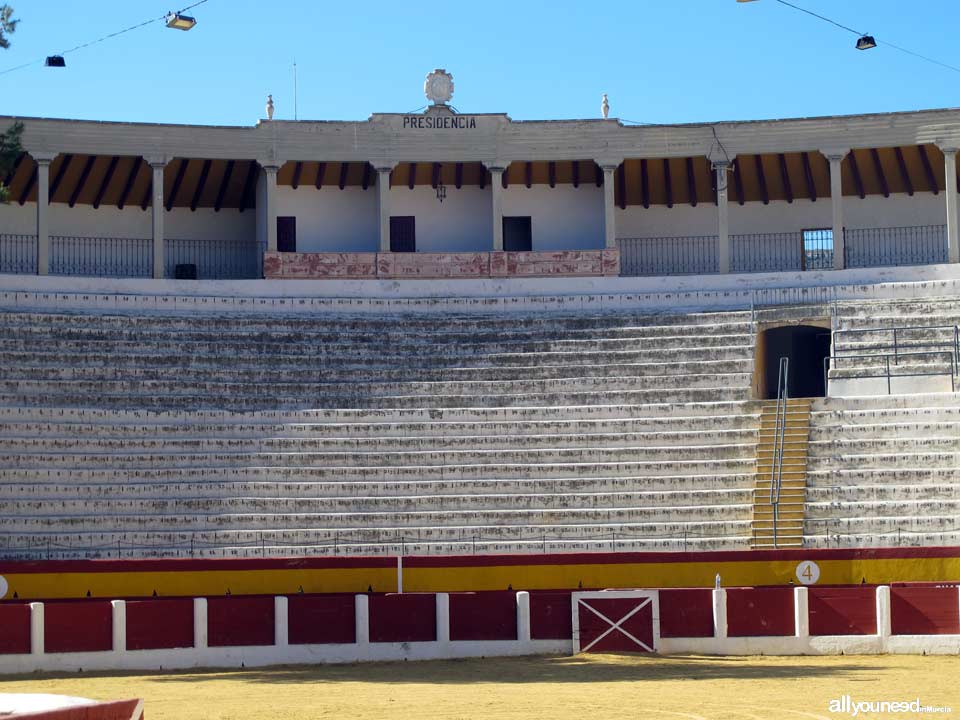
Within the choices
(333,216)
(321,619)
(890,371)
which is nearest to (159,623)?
(321,619)

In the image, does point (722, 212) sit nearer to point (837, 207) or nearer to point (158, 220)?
point (837, 207)

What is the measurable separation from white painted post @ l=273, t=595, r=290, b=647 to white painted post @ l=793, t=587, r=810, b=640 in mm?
6923

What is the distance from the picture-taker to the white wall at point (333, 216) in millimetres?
37688

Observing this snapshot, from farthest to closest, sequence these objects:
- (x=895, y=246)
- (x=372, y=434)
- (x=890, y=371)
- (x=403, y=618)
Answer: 1. (x=895, y=246)
2. (x=890, y=371)
3. (x=372, y=434)
4. (x=403, y=618)

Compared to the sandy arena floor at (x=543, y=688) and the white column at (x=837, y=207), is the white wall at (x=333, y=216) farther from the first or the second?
the sandy arena floor at (x=543, y=688)

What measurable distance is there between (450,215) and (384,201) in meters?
2.41

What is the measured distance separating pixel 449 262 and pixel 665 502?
425 inches

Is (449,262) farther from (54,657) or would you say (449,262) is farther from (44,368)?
(54,657)

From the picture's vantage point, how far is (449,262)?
35562 millimetres

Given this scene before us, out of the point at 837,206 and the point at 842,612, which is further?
the point at 837,206

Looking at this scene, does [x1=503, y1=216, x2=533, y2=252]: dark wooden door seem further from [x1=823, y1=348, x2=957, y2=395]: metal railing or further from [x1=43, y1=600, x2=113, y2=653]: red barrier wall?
[x1=43, y1=600, x2=113, y2=653]: red barrier wall

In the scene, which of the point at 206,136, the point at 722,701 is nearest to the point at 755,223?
the point at 206,136

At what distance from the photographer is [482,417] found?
95.5ft

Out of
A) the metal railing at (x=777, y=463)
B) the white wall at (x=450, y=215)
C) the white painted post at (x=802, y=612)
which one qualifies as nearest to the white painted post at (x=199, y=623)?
the white painted post at (x=802, y=612)
